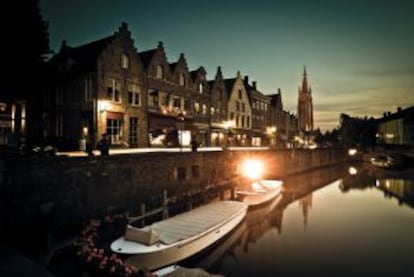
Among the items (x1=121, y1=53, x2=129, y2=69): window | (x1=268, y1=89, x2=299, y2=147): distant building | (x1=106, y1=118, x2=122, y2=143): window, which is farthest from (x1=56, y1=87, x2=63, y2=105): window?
(x1=268, y1=89, x2=299, y2=147): distant building

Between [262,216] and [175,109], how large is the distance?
57.1ft

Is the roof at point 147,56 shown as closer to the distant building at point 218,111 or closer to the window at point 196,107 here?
the window at point 196,107

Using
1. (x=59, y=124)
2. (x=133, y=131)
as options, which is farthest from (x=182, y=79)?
(x=59, y=124)

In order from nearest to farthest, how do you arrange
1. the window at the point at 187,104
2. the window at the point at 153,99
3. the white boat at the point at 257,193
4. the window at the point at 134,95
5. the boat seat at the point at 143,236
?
the boat seat at the point at 143,236
the white boat at the point at 257,193
the window at the point at 134,95
the window at the point at 153,99
the window at the point at 187,104

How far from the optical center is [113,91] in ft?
88.2

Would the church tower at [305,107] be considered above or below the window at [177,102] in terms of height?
above

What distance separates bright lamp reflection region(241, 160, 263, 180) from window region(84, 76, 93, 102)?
18.2m

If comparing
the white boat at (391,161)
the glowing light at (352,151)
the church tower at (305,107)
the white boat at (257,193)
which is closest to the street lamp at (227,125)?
the white boat at (257,193)

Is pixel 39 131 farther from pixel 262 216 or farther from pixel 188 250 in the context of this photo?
pixel 262 216

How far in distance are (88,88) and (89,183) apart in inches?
536

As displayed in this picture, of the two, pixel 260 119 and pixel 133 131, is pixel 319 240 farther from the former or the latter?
pixel 260 119

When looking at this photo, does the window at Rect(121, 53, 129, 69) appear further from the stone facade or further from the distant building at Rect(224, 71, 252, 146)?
the distant building at Rect(224, 71, 252, 146)

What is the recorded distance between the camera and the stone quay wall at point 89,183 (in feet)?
41.7

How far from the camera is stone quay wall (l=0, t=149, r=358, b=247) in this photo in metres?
12.7
